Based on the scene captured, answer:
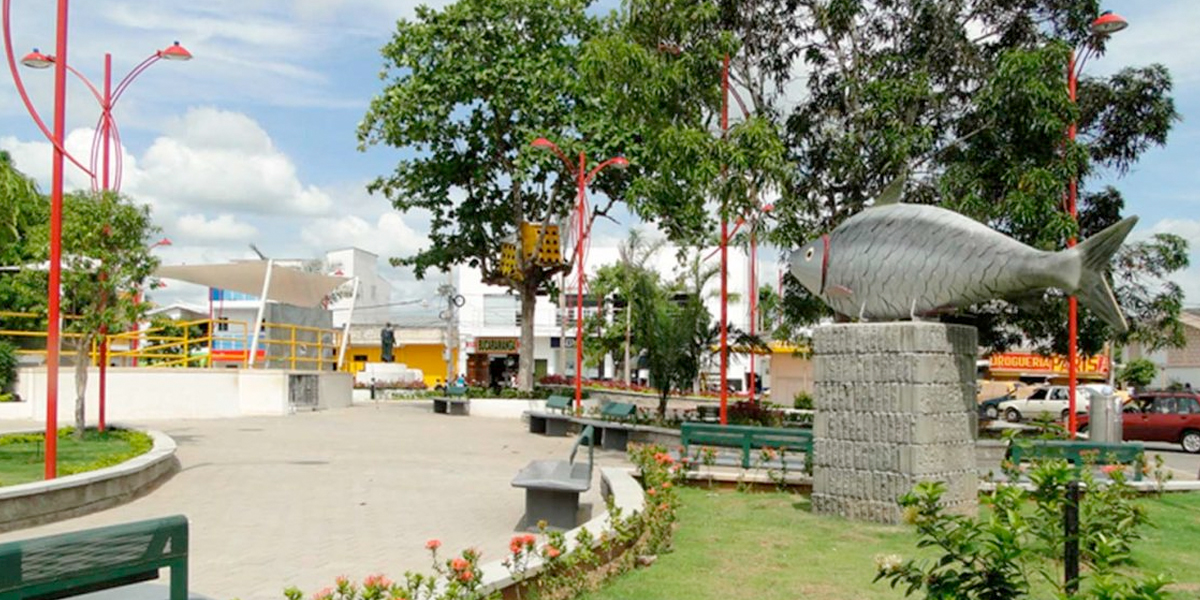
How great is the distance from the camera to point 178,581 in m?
4.31

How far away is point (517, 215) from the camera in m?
31.9

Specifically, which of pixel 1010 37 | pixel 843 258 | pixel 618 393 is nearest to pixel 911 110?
pixel 1010 37

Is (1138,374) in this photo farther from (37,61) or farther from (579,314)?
(37,61)

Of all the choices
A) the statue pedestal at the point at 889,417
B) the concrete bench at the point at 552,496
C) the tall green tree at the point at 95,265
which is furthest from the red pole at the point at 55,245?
the statue pedestal at the point at 889,417

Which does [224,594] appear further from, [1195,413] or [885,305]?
[1195,413]

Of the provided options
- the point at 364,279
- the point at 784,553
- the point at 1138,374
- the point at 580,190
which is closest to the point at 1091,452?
the point at 784,553

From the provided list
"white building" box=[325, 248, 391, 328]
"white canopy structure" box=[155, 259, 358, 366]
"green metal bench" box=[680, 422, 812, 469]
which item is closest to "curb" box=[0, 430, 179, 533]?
"green metal bench" box=[680, 422, 812, 469]

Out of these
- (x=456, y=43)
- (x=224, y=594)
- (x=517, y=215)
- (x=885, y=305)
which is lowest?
(x=224, y=594)

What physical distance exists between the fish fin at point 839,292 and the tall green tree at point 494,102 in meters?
17.4

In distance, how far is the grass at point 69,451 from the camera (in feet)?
38.8

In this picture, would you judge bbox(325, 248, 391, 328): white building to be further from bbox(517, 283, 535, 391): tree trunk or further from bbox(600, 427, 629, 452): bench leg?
bbox(600, 427, 629, 452): bench leg

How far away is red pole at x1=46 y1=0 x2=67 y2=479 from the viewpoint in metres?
10.9

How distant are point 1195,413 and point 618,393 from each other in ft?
55.8

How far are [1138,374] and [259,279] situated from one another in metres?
46.9
